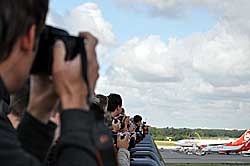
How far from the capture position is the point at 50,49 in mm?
1854

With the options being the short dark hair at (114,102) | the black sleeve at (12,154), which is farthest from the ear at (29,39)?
the short dark hair at (114,102)

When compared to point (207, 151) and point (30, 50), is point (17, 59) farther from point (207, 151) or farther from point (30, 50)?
point (207, 151)

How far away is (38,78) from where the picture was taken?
1.97 meters

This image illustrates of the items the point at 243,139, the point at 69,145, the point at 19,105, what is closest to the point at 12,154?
the point at 69,145

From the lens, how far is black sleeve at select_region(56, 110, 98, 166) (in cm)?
169

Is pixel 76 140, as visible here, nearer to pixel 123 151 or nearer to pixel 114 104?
pixel 123 151

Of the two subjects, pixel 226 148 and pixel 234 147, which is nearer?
pixel 234 147

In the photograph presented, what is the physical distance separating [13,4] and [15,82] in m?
0.23

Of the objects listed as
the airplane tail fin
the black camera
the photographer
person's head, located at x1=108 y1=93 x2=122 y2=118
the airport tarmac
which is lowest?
the airport tarmac

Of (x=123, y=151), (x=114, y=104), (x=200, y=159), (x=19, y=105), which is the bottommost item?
(x=200, y=159)

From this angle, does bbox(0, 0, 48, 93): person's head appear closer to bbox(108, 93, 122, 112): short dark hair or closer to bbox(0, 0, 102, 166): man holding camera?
bbox(0, 0, 102, 166): man holding camera

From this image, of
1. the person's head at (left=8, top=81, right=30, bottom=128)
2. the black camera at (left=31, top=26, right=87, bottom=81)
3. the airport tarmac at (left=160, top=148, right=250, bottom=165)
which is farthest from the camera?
the airport tarmac at (left=160, top=148, right=250, bottom=165)

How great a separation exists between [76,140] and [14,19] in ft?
Answer: 1.16

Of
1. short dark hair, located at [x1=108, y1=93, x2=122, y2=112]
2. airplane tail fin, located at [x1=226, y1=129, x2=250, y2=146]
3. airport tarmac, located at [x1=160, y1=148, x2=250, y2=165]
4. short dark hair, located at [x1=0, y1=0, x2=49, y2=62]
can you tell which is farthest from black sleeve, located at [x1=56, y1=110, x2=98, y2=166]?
airplane tail fin, located at [x1=226, y1=129, x2=250, y2=146]
